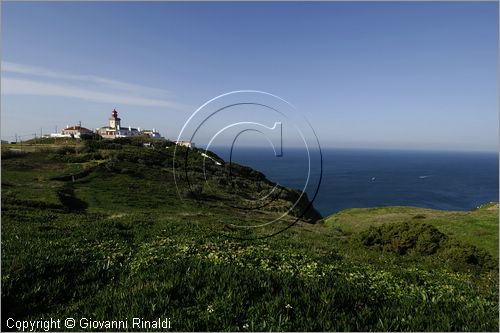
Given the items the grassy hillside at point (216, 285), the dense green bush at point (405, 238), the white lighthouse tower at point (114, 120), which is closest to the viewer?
the grassy hillside at point (216, 285)

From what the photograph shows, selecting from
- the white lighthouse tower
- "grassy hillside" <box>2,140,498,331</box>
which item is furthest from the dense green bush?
the white lighthouse tower

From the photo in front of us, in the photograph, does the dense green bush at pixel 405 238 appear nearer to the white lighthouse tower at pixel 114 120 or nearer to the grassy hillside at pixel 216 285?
the grassy hillside at pixel 216 285

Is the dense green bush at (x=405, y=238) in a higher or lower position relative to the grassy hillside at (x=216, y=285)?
lower

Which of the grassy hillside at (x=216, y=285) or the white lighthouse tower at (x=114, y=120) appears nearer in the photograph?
the grassy hillside at (x=216, y=285)

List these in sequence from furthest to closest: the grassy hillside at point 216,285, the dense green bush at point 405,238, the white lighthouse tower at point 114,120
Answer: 1. the white lighthouse tower at point 114,120
2. the dense green bush at point 405,238
3. the grassy hillside at point 216,285

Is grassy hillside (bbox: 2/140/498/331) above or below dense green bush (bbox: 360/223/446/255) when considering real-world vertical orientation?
above

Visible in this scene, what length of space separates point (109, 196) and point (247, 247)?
3361 centimetres

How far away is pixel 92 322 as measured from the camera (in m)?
6.61

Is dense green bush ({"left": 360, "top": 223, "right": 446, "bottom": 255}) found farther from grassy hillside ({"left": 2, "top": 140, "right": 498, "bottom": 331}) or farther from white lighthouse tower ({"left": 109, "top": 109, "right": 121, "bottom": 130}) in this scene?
white lighthouse tower ({"left": 109, "top": 109, "right": 121, "bottom": 130})

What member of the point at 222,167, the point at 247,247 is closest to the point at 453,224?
the point at 247,247

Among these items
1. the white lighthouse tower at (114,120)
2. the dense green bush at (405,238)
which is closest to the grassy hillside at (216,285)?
the dense green bush at (405,238)

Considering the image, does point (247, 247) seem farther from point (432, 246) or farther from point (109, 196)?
point (109, 196)

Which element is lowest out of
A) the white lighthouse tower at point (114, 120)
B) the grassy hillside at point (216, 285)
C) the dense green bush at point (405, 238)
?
the dense green bush at point (405, 238)

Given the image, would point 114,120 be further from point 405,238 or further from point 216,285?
point 216,285
